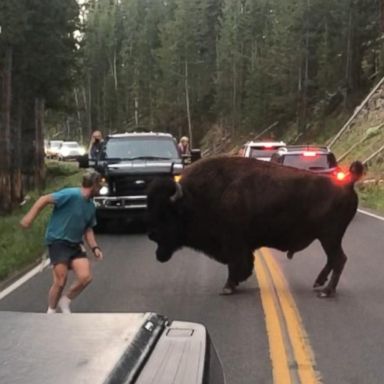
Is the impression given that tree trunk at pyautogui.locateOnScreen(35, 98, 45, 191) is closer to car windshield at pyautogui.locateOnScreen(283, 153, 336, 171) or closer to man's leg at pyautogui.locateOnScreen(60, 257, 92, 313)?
car windshield at pyautogui.locateOnScreen(283, 153, 336, 171)

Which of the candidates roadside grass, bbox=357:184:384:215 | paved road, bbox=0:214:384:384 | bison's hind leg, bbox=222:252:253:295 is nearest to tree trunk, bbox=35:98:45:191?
roadside grass, bbox=357:184:384:215

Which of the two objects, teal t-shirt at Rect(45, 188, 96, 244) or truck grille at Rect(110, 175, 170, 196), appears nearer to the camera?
teal t-shirt at Rect(45, 188, 96, 244)

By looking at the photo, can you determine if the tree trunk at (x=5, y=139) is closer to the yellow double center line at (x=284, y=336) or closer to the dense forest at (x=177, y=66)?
the dense forest at (x=177, y=66)

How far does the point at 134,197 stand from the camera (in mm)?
18469

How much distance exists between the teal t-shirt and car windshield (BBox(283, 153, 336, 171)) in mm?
12500

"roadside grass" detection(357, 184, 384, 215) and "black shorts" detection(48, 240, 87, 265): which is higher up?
"black shorts" detection(48, 240, 87, 265)

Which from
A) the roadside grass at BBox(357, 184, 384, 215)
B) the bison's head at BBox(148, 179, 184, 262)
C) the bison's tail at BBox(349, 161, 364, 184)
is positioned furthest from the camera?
the roadside grass at BBox(357, 184, 384, 215)

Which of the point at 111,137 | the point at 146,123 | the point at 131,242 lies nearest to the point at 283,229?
the point at 131,242

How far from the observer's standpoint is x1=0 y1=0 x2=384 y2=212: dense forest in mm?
36781

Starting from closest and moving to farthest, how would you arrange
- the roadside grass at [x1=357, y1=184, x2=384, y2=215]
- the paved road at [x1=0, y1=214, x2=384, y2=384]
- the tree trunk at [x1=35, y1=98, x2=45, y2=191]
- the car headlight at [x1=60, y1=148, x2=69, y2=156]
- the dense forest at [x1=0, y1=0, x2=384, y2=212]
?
the paved road at [x1=0, y1=214, x2=384, y2=384] → the roadside grass at [x1=357, y1=184, x2=384, y2=215] → the dense forest at [x1=0, y1=0, x2=384, y2=212] → the tree trunk at [x1=35, y1=98, x2=45, y2=191] → the car headlight at [x1=60, y1=148, x2=69, y2=156]

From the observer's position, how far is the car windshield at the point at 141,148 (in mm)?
19688

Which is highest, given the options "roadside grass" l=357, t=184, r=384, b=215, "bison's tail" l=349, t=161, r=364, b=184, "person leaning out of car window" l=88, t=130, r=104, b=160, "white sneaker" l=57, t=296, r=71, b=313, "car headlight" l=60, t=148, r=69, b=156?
"bison's tail" l=349, t=161, r=364, b=184

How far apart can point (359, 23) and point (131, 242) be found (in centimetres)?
A: 5080

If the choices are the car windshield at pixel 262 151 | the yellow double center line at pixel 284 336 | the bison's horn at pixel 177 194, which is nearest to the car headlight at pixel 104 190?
the yellow double center line at pixel 284 336
